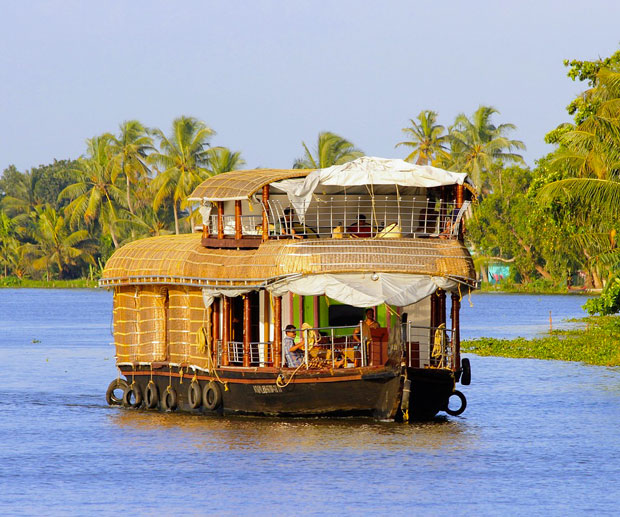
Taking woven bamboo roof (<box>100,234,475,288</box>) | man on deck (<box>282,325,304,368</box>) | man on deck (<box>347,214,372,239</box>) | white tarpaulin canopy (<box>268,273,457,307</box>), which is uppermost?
man on deck (<box>347,214,372,239</box>)

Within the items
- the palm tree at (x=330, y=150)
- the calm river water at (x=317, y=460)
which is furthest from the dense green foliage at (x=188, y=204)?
the calm river water at (x=317, y=460)

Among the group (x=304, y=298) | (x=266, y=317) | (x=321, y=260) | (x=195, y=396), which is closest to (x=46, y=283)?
(x=195, y=396)

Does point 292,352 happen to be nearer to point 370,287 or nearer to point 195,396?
point 370,287

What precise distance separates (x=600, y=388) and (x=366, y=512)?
42.5 ft

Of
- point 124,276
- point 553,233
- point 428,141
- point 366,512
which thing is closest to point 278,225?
point 124,276

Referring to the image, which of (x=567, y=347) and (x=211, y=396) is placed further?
(x=567, y=347)

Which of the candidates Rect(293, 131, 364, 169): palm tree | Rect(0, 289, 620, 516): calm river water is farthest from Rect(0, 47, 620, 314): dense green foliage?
Rect(0, 289, 620, 516): calm river water

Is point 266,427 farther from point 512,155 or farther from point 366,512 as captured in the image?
point 512,155

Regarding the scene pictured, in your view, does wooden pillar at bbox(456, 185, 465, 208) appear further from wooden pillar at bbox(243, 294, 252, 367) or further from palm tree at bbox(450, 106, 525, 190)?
palm tree at bbox(450, 106, 525, 190)

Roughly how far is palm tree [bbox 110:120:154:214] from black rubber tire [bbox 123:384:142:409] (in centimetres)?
4610

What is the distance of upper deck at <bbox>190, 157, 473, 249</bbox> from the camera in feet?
61.4

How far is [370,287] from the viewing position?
58.4 feet

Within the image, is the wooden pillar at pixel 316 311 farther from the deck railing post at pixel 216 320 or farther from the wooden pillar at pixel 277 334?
the deck railing post at pixel 216 320

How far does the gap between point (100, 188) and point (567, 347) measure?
42449 mm
